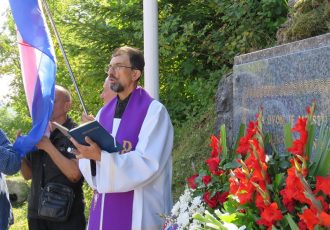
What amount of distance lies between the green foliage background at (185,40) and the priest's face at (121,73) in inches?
147

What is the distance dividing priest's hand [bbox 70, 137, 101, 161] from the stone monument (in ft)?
Answer: 3.80

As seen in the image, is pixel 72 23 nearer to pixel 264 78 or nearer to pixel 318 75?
pixel 264 78

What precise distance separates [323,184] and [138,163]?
1326 mm

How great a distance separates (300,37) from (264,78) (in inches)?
50.1

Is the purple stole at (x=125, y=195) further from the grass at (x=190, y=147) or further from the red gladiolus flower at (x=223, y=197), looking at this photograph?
the grass at (x=190, y=147)

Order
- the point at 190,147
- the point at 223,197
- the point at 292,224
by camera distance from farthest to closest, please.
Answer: the point at 190,147 → the point at 223,197 → the point at 292,224

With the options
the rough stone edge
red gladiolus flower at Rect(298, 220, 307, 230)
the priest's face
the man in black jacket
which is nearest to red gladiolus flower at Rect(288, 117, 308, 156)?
red gladiolus flower at Rect(298, 220, 307, 230)

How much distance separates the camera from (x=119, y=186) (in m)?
3.23

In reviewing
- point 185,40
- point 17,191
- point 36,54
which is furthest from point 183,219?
point 17,191

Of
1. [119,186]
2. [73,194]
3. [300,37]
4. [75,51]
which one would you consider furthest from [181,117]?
[119,186]

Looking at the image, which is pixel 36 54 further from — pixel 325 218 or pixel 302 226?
pixel 325 218

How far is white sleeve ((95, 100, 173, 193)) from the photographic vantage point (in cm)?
318

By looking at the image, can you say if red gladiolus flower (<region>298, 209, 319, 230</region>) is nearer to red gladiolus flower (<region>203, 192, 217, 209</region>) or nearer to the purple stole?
red gladiolus flower (<region>203, 192, 217, 209</region>)

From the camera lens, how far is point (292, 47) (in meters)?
3.46
